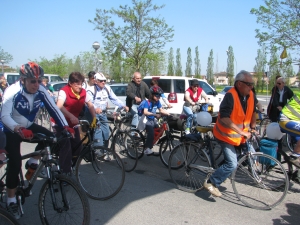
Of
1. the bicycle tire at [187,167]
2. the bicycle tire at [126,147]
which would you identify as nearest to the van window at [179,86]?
the bicycle tire at [126,147]

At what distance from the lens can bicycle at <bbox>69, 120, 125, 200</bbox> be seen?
438 cm

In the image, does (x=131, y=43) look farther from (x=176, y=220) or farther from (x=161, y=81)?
(x=176, y=220)

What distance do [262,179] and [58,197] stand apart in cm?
285

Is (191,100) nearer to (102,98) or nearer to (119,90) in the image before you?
(102,98)

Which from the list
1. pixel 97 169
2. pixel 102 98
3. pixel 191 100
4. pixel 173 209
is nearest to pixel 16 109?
pixel 97 169

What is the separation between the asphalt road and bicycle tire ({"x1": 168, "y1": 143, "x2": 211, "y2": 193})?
14 cm

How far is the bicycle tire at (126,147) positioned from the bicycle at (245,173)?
119 centimetres

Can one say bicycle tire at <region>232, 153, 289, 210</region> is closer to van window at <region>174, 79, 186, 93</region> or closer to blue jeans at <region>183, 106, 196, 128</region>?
blue jeans at <region>183, 106, 196, 128</region>

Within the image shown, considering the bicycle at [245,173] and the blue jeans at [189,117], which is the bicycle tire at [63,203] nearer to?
the bicycle at [245,173]

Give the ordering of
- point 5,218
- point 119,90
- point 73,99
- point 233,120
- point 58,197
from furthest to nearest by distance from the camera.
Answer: point 119,90, point 73,99, point 233,120, point 58,197, point 5,218

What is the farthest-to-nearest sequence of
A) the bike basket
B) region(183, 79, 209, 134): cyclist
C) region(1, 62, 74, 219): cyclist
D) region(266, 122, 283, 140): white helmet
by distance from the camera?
region(183, 79, 209, 134): cyclist < region(266, 122, 283, 140): white helmet < the bike basket < region(1, 62, 74, 219): cyclist

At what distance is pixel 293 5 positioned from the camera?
14.5 metres

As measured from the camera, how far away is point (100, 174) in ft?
15.1

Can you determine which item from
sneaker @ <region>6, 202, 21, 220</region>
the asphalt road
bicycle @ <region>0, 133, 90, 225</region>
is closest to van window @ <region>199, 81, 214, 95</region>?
the asphalt road
